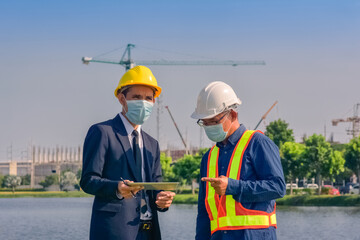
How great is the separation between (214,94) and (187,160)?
296 feet

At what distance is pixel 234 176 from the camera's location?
6.39m

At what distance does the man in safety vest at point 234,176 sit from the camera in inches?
244

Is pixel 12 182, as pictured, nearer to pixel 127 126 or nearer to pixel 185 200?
pixel 185 200

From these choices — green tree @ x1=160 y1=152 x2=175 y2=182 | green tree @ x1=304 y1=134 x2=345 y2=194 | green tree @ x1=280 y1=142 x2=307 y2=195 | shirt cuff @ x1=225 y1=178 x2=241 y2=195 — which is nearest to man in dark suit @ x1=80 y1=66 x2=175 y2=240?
shirt cuff @ x1=225 y1=178 x2=241 y2=195

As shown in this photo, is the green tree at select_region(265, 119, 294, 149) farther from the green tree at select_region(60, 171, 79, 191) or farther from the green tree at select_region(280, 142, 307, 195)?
the green tree at select_region(60, 171, 79, 191)

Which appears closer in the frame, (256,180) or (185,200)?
(256,180)

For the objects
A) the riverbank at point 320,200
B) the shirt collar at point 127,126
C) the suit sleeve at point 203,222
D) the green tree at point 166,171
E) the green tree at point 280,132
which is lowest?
the riverbank at point 320,200

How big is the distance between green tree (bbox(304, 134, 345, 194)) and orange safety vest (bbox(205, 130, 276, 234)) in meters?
68.3

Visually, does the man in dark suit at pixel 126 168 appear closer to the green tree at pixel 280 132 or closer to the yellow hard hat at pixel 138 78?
the yellow hard hat at pixel 138 78

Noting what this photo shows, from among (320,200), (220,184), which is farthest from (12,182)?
(220,184)

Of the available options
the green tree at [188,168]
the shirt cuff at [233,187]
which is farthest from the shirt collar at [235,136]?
the green tree at [188,168]

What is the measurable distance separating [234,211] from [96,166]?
1.52 meters

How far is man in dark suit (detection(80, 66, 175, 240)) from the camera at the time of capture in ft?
22.2

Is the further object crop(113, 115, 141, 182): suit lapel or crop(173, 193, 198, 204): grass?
crop(173, 193, 198, 204): grass
